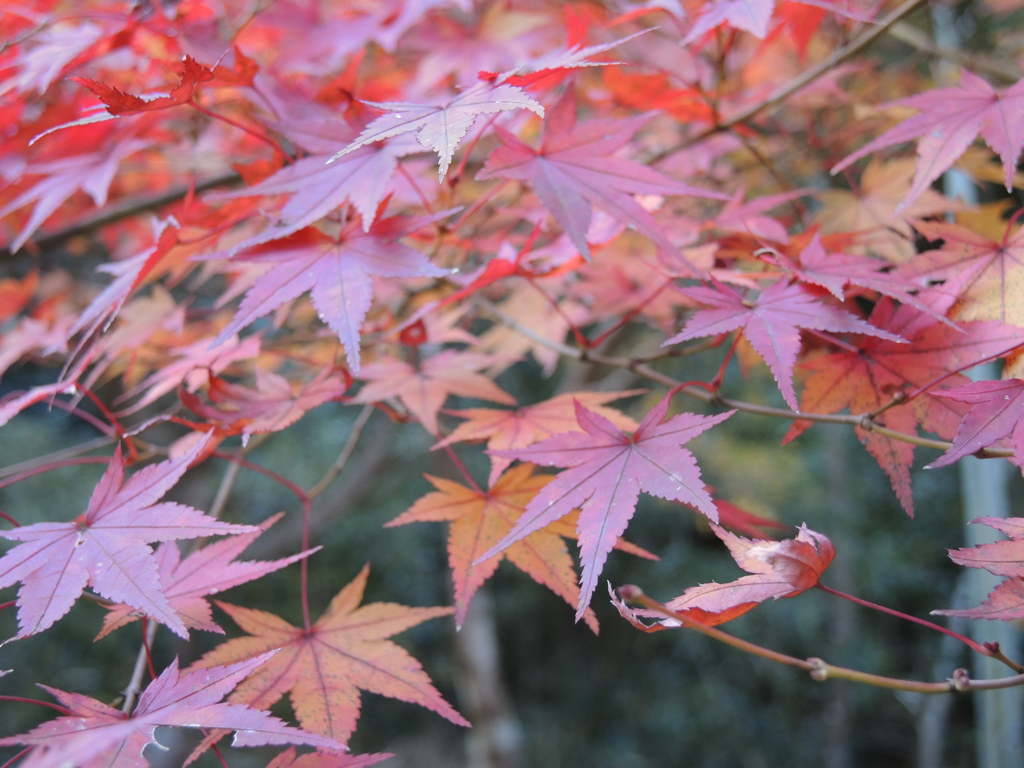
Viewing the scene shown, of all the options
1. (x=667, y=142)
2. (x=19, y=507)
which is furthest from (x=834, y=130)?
(x=19, y=507)

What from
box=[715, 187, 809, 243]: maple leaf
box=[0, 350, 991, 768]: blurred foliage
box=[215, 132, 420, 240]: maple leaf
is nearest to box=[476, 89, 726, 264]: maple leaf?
box=[215, 132, 420, 240]: maple leaf

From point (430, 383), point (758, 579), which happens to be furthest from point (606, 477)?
point (430, 383)

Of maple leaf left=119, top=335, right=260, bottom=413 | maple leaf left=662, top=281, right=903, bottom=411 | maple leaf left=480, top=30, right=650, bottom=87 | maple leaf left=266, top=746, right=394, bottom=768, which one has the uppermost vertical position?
maple leaf left=480, top=30, right=650, bottom=87

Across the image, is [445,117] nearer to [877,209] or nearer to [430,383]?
[430,383]

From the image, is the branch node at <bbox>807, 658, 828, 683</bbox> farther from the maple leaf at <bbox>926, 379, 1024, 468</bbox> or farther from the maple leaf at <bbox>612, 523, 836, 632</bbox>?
the maple leaf at <bbox>926, 379, 1024, 468</bbox>

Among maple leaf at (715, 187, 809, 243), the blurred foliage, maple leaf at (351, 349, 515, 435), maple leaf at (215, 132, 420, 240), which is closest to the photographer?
maple leaf at (215, 132, 420, 240)

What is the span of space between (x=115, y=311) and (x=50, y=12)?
0.96m

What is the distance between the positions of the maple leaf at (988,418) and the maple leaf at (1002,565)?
6 centimetres

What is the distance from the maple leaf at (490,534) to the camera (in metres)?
0.64

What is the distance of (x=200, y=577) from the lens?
62 centimetres

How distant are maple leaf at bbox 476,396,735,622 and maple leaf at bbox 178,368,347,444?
25 cm

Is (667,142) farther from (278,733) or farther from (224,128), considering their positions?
(278,733)

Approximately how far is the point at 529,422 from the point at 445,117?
355 mm

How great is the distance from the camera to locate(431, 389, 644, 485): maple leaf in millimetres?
733
